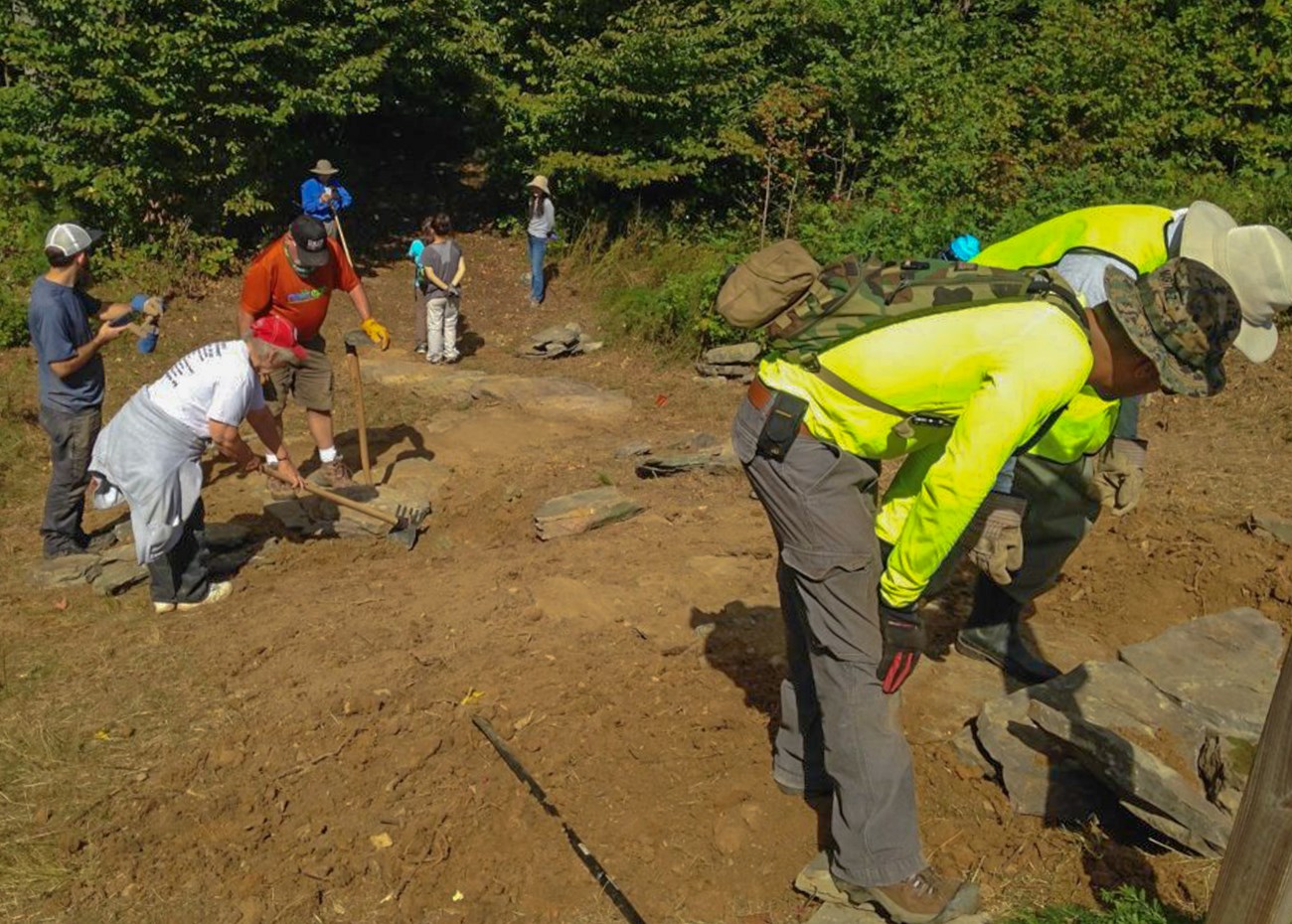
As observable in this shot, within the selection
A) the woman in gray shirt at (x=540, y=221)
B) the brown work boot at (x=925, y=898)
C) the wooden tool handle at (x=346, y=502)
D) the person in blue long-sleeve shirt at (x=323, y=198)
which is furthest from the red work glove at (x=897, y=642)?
the woman in gray shirt at (x=540, y=221)

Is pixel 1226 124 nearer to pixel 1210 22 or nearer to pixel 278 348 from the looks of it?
pixel 1210 22

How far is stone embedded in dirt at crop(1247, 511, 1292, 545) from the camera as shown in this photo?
244 inches

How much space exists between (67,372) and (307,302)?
4.85ft

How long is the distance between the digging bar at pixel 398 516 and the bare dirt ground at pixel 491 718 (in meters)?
0.12

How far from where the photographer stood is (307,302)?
720 cm

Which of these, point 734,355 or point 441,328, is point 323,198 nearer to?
point 441,328

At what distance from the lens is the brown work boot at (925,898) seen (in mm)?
3393

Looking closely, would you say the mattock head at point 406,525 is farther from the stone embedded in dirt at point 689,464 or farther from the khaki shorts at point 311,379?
the stone embedded in dirt at point 689,464

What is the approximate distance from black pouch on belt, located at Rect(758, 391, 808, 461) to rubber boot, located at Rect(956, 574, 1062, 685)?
2.02 metres

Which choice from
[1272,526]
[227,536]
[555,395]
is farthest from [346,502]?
[1272,526]

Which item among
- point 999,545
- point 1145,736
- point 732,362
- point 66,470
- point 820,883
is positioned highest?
point 999,545

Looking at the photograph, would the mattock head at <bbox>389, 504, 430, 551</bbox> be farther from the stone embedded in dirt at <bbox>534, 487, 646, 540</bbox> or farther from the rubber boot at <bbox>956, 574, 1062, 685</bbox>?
the rubber boot at <bbox>956, 574, 1062, 685</bbox>

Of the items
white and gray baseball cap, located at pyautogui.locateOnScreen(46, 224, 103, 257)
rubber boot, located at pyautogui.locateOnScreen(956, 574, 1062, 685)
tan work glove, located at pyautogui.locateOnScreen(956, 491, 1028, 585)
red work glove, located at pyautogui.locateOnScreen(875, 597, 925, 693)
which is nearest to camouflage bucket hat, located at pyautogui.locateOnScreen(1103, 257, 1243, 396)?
tan work glove, located at pyautogui.locateOnScreen(956, 491, 1028, 585)

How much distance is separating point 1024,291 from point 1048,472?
164 cm
